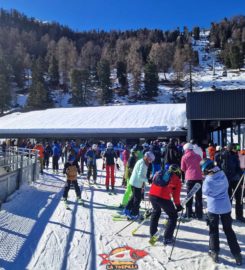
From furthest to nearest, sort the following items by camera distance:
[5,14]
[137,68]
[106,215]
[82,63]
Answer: [5,14] → [82,63] → [137,68] → [106,215]

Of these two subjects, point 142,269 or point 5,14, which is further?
point 5,14

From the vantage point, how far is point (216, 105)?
21312 mm

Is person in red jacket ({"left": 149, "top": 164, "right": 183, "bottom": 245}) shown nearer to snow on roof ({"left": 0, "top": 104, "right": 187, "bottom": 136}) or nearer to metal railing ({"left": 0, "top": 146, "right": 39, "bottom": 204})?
metal railing ({"left": 0, "top": 146, "right": 39, "bottom": 204})

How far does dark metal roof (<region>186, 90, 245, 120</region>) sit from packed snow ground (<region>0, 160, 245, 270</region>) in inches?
542

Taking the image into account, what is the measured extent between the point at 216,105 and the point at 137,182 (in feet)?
50.3

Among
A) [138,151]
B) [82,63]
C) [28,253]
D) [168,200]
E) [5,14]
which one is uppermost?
[5,14]

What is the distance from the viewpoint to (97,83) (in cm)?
7494

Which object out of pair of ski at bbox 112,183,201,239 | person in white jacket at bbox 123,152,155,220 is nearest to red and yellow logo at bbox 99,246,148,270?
pair of ski at bbox 112,183,201,239

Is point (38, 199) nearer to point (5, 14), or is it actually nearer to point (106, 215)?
point (106, 215)

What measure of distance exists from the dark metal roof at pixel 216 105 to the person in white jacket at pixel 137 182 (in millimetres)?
14976

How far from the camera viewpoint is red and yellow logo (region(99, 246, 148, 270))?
5.07 m

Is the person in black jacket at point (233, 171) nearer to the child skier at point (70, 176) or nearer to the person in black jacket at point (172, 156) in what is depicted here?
the person in black jacket at point (172, 156)

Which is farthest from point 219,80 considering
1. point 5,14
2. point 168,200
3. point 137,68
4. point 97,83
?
point 5,14

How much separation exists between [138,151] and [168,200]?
16.4ft
